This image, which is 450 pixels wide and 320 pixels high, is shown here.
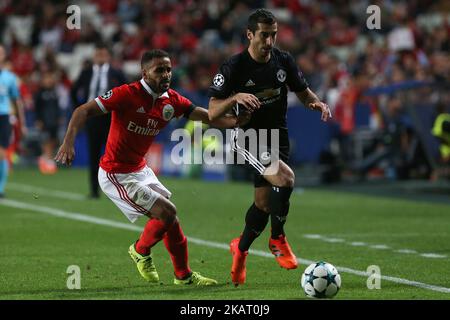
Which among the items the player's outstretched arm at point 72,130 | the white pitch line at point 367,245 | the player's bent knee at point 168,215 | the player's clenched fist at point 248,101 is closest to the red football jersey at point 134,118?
the player's outstretched arm at point 72,130

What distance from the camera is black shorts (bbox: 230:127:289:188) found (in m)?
9.39

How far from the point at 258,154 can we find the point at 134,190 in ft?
3.66

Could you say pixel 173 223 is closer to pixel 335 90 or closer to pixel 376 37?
pixel 335 90

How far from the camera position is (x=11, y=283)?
8.94m

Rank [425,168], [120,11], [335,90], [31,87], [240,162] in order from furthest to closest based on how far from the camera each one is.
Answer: [120,11] → [31,87] → [335,90] → [425,168] → [240,162]

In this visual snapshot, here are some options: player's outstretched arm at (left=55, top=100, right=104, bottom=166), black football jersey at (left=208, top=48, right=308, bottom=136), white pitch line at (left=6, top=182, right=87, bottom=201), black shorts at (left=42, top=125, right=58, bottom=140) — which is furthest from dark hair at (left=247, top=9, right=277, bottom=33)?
black shorts at (left=42, top=125, right=58, bottom=140)

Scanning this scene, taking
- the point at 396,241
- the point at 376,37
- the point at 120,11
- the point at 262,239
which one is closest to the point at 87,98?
the point at 262,239

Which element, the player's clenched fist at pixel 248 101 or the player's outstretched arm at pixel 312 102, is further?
the player's outstretched arm at pixel 312 102

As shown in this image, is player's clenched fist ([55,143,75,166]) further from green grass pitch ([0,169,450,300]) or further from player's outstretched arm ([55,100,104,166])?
green grass pitch ([0,169,450,300])

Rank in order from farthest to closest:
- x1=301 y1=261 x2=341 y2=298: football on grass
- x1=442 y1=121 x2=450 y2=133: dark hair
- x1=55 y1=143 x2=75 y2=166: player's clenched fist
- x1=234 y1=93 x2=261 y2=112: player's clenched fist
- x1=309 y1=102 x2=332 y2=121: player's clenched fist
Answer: x1=442 y1=121 x2=450 y2=133: dark hair < x1=309 y1=102 x2=332 y2=121: player's clenched fist < x1=234 y1=93 x2=261 y2=112: player's clenched fist < x1=55 y1=143 x2=75 y2=166: player's clenched fist < x1=301 y1=261 x2=341 y2=298: football on grass

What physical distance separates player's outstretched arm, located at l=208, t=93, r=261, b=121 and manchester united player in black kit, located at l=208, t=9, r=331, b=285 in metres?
0.01

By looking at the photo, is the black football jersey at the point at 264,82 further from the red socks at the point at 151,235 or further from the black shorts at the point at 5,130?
the black shorts at the point at 5,130

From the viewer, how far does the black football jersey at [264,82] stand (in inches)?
362

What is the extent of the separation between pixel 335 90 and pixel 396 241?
12.1 meters
